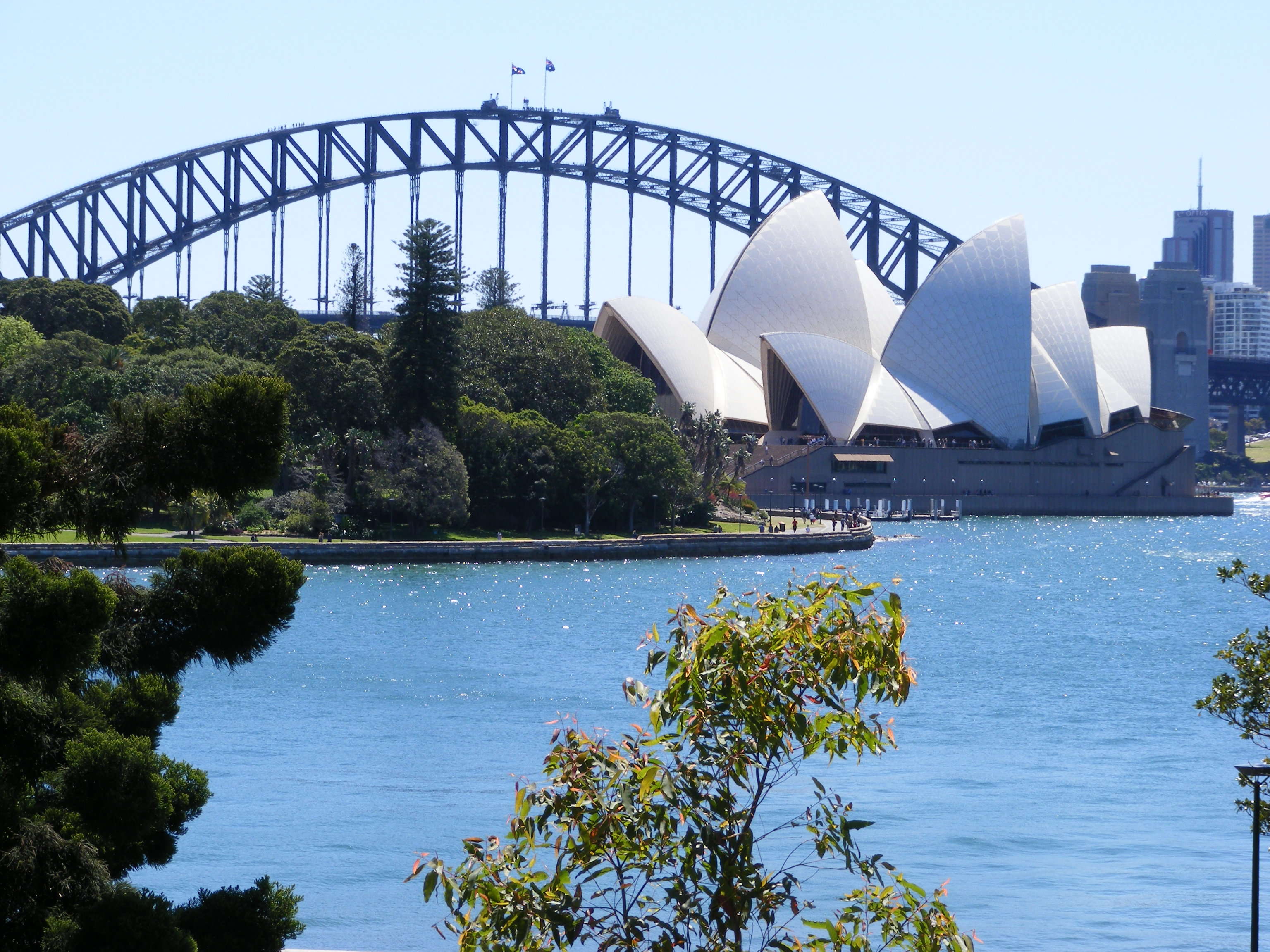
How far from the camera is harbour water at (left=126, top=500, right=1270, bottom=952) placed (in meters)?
15.8

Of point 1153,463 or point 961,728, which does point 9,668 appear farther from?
point 1153,463

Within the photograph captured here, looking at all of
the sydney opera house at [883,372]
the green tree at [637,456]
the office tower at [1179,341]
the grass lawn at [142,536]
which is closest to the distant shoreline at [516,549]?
the grass lawn at [142,536]

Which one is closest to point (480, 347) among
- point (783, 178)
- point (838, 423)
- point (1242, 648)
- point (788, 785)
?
point (838, 423)

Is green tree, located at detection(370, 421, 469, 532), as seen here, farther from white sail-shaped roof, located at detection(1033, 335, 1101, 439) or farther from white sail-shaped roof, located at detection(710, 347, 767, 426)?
white sail-shaped roof, located at detection(1033, 335, 1101, 439)

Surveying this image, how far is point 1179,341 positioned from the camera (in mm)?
145500

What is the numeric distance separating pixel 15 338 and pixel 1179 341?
111 m

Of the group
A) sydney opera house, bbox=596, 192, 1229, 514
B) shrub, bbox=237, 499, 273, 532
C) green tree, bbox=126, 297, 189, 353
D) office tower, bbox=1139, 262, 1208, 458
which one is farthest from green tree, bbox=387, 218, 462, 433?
office tower, bbox=1139, 262, 1208, 458

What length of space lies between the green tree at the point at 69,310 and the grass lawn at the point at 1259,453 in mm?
145632

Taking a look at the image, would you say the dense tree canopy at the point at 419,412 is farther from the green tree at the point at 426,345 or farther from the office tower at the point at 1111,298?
the office tower at the point at 1111,298

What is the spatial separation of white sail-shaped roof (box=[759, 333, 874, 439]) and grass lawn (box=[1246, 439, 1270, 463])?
114 metres

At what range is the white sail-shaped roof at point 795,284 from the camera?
89.1m

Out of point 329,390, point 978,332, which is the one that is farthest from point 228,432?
point 978,332

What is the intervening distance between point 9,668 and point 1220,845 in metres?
14.3

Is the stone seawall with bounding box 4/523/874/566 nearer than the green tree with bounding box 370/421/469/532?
Yes
